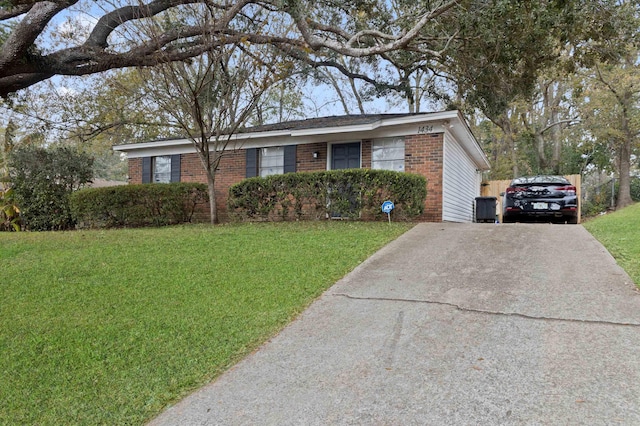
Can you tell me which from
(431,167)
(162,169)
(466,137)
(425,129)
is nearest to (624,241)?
(431,167)

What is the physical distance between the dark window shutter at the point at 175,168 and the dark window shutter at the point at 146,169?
1001 mm

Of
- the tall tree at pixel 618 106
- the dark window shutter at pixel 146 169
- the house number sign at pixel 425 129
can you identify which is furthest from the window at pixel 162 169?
the tall tree at pixel 618 106

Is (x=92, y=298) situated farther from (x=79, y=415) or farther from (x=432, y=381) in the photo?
(x=432, y=381)

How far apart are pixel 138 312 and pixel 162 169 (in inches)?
421

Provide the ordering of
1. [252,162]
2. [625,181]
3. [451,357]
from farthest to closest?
[625,181] < [252,162] < [451,357]

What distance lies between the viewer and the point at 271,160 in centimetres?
1223

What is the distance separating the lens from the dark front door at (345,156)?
11258mm

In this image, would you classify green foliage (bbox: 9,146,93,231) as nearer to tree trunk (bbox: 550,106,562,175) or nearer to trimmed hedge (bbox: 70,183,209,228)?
trimmed hedge (bbox: 70,183,209,228)

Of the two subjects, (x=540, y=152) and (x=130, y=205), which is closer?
(x=130, y=205)

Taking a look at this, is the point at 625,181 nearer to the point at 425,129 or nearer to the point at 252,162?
the point at 425,129

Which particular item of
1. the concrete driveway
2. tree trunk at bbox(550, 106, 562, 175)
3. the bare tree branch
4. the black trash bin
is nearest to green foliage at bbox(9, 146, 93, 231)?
the bare tree branch

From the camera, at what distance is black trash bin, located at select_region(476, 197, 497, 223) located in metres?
12.8

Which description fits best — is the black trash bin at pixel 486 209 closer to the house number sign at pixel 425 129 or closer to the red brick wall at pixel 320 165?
the red brick wall at pixel 320 165

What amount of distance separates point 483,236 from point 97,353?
6.11m
